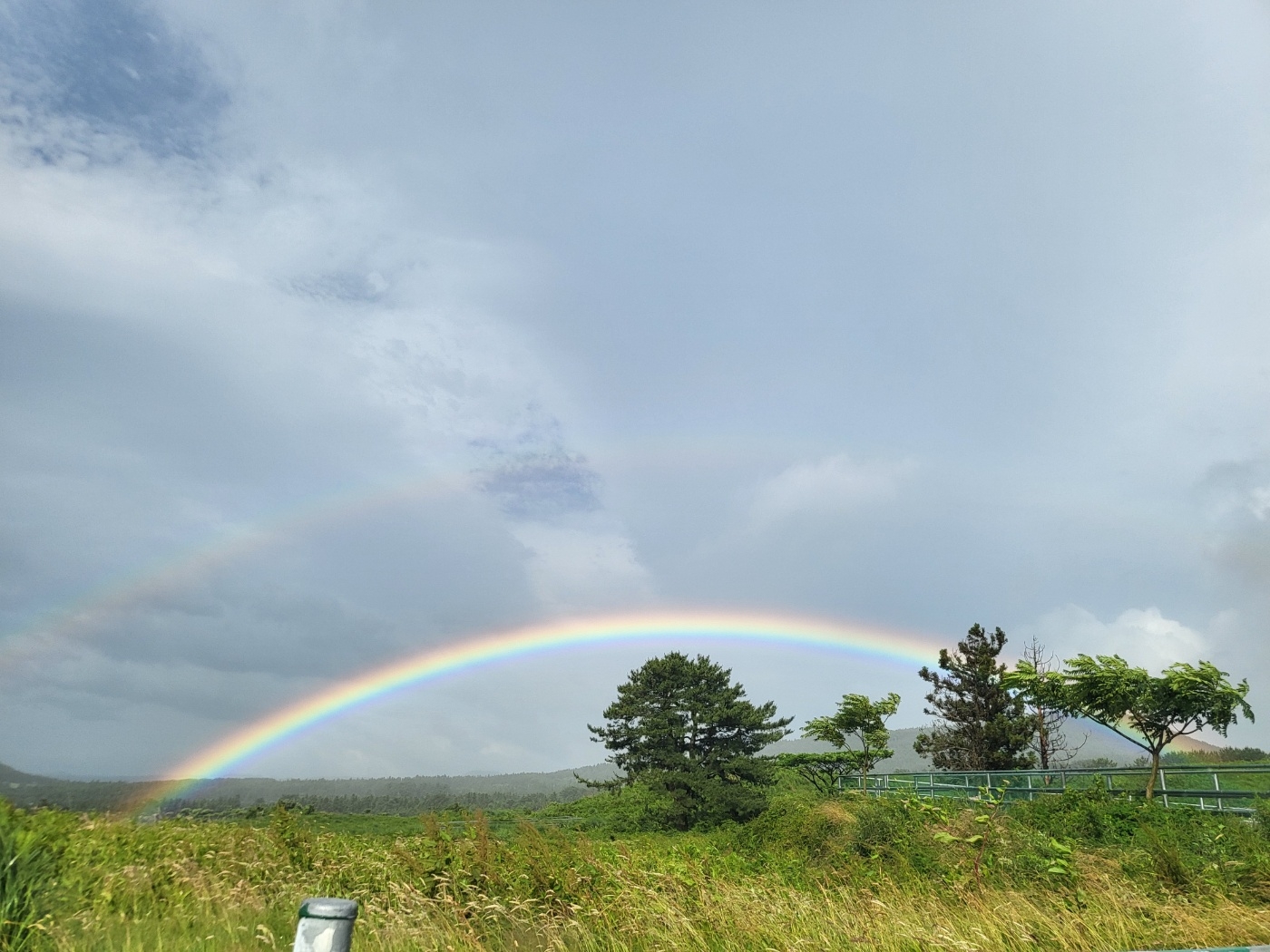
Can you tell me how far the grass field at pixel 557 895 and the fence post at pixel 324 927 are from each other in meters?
3.82

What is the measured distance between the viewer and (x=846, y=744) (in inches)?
1599

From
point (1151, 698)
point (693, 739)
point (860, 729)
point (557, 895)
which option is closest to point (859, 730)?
point (860, 729)

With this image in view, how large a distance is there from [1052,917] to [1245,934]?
1.72 meters

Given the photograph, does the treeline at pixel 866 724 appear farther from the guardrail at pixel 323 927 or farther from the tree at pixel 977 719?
the guardrail at pixel 323 927

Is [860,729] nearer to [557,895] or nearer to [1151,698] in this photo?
[1151,698]

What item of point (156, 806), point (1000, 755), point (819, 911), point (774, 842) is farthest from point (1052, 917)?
point (1000, 755)

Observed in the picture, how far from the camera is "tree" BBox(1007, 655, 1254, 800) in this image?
2005cm

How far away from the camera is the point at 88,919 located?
21.0 ft

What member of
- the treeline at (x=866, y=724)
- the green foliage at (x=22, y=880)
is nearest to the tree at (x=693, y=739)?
the treeline at (x=866, y=724)

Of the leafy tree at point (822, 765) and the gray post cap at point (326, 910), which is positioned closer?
the gray post cap at point (326, 910)

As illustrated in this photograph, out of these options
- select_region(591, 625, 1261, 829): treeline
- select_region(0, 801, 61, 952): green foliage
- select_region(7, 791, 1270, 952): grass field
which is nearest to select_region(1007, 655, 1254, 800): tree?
select_region(591, 625, 1261, 829): treeline

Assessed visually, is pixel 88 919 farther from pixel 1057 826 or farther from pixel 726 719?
pixel 726 719

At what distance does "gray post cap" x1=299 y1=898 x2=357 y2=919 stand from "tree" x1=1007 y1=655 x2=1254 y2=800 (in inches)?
827

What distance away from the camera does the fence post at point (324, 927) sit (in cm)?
265
